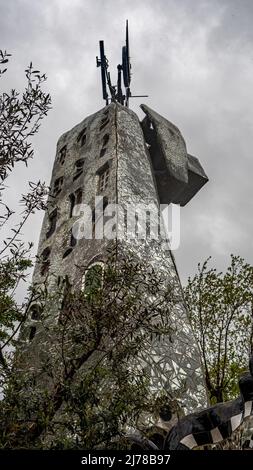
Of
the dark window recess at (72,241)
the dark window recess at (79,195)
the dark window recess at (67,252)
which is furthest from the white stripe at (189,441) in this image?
the dark window recess at (79,195)

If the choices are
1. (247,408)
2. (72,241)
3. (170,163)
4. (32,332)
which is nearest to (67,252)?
(72,241)

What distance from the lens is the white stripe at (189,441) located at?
5426 millimetres

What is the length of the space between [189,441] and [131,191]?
11.1 m

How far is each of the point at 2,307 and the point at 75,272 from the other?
849 centimetres

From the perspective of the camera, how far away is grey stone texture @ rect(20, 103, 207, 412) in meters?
11.9

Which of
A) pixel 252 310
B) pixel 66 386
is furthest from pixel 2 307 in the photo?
pixel 252 310

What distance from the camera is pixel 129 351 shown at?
6547 mm

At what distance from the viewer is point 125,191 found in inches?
624

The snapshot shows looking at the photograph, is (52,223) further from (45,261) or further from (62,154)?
(62,154)

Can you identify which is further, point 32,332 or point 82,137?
point 82,137

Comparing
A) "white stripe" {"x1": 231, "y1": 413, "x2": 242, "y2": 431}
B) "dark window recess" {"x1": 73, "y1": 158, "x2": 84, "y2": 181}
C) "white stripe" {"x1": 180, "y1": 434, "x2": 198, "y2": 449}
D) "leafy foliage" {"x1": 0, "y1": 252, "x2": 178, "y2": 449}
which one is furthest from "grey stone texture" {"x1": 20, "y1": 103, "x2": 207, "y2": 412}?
"white stripe" {"x1": 231, "y1": 413, "x2": 242, "y2": 431}

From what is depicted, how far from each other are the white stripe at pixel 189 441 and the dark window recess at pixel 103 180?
1147 cm

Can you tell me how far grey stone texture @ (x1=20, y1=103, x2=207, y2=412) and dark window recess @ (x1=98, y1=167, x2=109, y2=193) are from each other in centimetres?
9

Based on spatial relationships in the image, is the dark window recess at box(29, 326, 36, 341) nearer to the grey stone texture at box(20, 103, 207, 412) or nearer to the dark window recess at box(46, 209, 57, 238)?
the grey stone texture at box(20, 103, 207, 412)
